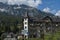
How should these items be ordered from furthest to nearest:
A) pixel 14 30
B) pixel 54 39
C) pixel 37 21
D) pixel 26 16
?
pixel 37 21 → pixel 14 30 → pixel 26 16 → pixel 54 39

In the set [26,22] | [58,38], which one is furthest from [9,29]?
[58,38]

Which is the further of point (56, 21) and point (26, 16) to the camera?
point (56, 21)

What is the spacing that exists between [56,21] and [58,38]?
1933 inches

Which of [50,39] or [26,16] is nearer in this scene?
[50,39]

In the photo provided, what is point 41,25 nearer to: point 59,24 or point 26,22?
point 59,24

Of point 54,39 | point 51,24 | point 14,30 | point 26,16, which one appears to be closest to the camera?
point 54,39

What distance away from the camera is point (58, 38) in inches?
585

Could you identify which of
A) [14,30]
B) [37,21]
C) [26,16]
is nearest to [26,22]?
[26,16]

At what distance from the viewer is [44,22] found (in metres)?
62.5

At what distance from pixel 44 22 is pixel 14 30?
10524 millimetres

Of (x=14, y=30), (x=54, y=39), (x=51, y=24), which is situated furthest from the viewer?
(x=51, y=24)

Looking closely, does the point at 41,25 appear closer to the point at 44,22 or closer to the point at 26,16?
the point at 44,22

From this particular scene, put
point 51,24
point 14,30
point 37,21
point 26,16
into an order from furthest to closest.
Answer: point 37,21 → point 51,24 → point 14,30 → point 26,16

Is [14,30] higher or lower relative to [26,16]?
lower
